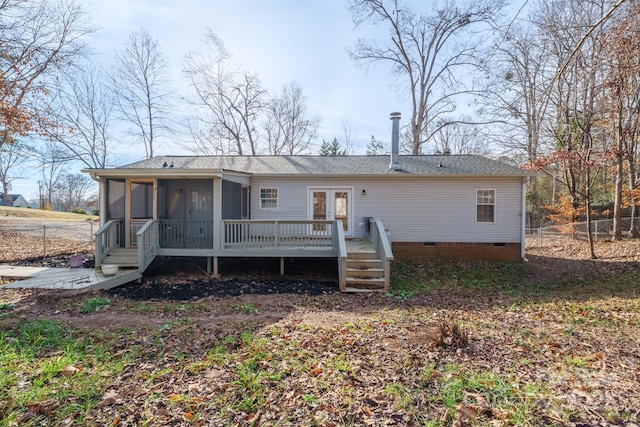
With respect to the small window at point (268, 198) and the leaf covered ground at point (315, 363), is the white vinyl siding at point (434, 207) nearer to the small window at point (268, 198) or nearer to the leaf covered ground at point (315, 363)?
the small window at point (268, 198)

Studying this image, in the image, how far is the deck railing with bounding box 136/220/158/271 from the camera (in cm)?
876

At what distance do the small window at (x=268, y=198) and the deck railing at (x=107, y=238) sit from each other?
461 cm

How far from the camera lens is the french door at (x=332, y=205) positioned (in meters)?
11.9

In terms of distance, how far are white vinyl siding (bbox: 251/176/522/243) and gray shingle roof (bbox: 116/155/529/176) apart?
1.14ft

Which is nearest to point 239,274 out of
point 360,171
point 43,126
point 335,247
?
point 335,247

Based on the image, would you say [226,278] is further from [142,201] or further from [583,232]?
[583,232]

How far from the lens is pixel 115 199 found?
9922 mm

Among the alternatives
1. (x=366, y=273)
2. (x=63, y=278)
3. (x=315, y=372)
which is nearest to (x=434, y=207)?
(x=366, y=273)

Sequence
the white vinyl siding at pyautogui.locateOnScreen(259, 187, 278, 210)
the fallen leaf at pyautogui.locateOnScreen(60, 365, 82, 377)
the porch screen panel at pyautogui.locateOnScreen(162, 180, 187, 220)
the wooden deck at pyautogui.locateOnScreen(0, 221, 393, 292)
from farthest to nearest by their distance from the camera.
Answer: the white vinyl siding at pyautogui.locateOnScreen(259, 187, 278, 210) → the porch screen panel at pyautogui.locateOnScreen(162, 180, 187, 220) → the wooden deck at pyautogui.locateOnScreen(0, 221, 393, 292) → the fallen leaf at pyautogui.locateOnScreen(60, 365, 82, 377)

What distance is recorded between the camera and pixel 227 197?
10164 mm

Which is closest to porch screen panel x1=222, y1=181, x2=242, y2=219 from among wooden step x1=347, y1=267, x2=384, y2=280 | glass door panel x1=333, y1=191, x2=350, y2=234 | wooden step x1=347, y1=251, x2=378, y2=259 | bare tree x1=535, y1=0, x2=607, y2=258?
glass door panel x1=333, y1=191, x2=350, y2=234

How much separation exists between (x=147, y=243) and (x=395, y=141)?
9.30 m

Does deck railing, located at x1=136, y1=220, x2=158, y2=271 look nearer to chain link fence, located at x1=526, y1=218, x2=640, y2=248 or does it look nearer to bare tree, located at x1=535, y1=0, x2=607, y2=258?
bare tree, located at x1=535, y1=0, x2=607, y2=258

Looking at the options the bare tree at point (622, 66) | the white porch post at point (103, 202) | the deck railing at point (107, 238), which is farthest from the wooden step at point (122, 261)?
the bare tree at point (622, 66)
